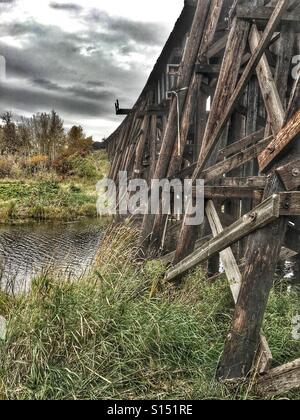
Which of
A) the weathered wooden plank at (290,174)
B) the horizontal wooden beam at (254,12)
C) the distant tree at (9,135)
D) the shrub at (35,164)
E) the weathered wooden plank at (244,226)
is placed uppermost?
the distant tree at (9,135)

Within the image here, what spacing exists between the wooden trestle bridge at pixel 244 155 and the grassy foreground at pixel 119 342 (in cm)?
31

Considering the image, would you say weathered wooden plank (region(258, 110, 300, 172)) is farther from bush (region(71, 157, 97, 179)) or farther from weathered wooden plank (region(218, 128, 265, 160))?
bush (region(71, 157, 97, 179))

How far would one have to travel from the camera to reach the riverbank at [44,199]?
1593 cm

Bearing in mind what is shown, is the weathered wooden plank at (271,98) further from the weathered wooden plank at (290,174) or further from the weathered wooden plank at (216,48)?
the weathered wooden plank at (216,48)

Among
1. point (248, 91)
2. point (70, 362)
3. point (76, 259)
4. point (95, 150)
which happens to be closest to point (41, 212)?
point (76, 259)

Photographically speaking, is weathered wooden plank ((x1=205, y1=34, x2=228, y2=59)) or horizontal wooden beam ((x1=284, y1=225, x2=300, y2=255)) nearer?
horizontal wooden beam ((x1=284, y1=225, x2=300, y2=255))

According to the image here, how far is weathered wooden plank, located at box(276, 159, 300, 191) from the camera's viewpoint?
237 centimetres

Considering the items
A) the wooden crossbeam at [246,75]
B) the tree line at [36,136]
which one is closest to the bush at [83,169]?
the tree line at [36,136]

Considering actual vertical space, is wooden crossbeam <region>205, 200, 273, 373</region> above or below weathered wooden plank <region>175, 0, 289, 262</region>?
below

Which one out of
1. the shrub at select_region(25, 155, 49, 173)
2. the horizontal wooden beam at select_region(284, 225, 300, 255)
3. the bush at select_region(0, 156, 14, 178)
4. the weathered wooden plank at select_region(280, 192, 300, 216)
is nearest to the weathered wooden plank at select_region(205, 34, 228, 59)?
the horizontal wooden beam at select_region(284, 225, 300, 255)

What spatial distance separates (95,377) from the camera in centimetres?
271

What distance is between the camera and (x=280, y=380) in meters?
2.45

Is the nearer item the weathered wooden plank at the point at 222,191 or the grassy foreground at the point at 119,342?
the grassy foreground at the point at 119,342

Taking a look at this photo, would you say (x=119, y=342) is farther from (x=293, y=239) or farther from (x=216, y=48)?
(x=216, y=48)
